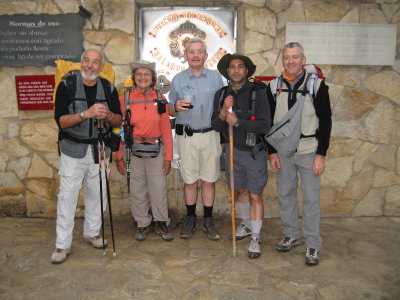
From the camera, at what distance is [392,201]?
4.97 meters

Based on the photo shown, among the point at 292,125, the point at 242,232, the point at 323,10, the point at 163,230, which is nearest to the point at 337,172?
the point at 242,232

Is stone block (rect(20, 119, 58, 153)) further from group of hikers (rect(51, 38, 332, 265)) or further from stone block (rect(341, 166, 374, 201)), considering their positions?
stone block (rect(341, 166, 374, 201))

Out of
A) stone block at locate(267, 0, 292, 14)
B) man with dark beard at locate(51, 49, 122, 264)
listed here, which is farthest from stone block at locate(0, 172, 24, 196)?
stone block at locate(267, 0, 292, 14)

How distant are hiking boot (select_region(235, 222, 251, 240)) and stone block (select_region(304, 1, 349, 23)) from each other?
109 inches

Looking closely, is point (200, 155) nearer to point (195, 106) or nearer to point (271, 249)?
point (195, 106)

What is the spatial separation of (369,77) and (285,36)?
1253 mm

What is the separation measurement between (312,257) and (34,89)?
154 inches

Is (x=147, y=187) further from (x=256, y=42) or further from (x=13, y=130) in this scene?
(x=256, y=42)

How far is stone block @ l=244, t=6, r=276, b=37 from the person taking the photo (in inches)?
182

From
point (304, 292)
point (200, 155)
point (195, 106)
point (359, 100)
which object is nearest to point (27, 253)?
point (200, 155)

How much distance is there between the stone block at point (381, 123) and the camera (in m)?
4.81

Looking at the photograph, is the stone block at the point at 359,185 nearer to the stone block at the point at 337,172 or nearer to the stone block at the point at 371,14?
the stone block at the point at 337,172

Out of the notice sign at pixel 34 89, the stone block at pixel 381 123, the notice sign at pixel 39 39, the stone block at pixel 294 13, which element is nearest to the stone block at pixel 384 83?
the stone block at pixel 381 123

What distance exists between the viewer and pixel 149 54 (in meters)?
4.76
